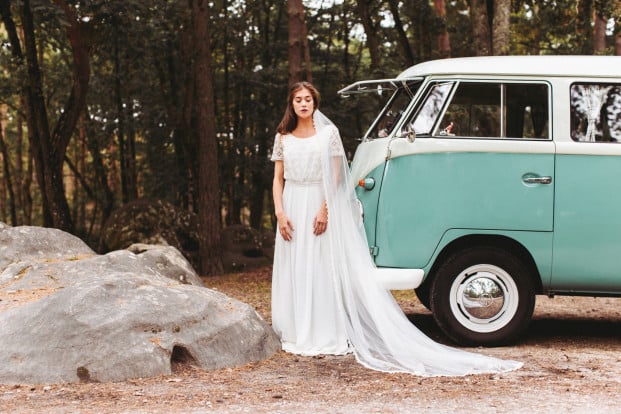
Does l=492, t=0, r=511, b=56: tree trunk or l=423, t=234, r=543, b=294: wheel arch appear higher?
l=492, t=0, r=511, b=56: tree trunk

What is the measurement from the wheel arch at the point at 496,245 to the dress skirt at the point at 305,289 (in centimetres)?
107

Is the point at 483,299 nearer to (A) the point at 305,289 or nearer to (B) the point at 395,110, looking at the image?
(A) the point at 305,289

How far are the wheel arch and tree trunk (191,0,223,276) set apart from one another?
865 cm

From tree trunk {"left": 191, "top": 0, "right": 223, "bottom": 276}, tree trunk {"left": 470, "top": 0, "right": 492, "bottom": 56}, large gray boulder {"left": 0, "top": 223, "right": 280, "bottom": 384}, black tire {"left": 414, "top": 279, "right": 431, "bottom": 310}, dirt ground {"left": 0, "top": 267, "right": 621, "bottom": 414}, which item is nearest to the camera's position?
dirt ground {"left": 0, "top": 267, "right": 621, "bottom": 414}

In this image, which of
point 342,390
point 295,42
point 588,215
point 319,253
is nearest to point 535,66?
point 588,215

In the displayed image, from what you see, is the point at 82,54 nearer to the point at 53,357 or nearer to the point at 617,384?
the point at 53,357

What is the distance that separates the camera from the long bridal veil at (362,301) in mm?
6137

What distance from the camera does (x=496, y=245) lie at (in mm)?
7066

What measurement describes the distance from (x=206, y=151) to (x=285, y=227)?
8.51 metres

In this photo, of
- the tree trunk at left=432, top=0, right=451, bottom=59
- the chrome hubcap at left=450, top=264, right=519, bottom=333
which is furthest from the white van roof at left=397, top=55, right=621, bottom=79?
the tree trunk at left=432, top=0, right=451, bottom=59

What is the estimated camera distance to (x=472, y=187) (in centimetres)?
693

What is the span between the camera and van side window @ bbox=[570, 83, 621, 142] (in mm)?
6957

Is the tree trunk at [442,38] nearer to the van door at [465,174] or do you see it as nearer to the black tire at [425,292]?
the black tire at [425,292]

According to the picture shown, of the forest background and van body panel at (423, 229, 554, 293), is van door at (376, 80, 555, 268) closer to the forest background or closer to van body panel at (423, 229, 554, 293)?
van body panel at (423, 229, 554, 293)
